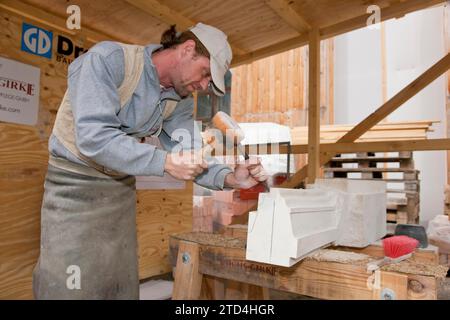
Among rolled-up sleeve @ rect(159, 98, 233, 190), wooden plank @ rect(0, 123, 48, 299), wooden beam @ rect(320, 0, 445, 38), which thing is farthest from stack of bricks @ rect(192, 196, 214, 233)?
rolled-up sleeve @ rect(159, 98, 233, 190)

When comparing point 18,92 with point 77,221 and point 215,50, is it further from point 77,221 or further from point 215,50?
point 215,50

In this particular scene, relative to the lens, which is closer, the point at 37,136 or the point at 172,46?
the point at 172,46

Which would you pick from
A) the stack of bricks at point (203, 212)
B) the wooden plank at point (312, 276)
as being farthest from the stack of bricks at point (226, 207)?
the wooden plank at point (312, 276)

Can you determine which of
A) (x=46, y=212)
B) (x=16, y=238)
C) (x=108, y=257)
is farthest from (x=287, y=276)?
(x=16, y=238)

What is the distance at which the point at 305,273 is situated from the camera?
1495mm

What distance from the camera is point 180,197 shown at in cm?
Result: 403

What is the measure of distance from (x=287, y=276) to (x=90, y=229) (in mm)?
980

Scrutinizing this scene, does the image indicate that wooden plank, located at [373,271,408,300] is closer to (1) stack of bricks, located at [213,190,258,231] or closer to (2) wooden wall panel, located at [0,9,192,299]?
(2) wooden wall panel, located at [0,9,192,299]

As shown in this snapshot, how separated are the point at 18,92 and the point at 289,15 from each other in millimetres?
2391

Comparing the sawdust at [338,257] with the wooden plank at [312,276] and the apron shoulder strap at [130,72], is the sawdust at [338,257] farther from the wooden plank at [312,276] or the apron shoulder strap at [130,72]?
the apron shoulder strap at [130,72]

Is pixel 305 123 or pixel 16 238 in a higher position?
pixel 305 123

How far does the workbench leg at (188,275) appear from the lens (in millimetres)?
1775

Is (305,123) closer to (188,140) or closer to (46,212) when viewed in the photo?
(188,140)

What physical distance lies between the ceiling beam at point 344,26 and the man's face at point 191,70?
215 centimetres
